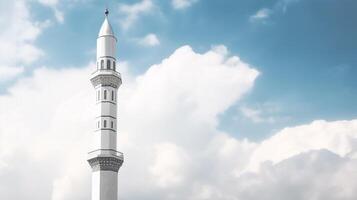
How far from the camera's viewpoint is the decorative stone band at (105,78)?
109 metres

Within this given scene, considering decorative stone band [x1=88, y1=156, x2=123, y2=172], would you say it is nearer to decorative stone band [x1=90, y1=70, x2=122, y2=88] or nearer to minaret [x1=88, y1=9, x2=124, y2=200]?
minaret [x1=88, y1=9, x2=124, y2=200]

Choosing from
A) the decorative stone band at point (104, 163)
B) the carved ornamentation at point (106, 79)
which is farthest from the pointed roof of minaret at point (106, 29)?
the decorative stone band at point (104, 163)

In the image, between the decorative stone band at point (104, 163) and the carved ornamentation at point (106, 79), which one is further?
the carved ornamentation at point (106, 79)

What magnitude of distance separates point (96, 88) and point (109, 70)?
13.0 ft

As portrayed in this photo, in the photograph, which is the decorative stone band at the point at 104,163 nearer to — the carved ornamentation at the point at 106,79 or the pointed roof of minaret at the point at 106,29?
the carved ornamentation at the point at 106,79

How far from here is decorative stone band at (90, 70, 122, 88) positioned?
10862 centimetres

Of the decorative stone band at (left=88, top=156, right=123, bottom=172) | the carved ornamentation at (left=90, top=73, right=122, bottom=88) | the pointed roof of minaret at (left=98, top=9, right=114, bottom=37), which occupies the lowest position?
the decorative stone band at (left=88, top=156, right=123, bottom=172)

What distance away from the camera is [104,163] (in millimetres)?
103312

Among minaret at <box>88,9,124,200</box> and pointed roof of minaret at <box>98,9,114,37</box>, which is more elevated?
pointed roof of minaret at <box>98,9,114,37</box>

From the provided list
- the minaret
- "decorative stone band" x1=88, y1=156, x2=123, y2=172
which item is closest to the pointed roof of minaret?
the minaret

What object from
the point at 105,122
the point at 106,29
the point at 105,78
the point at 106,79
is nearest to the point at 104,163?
the point at 105,122

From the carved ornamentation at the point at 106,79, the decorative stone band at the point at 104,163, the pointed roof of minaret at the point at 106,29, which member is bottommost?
the decorative stone band at the point at 104,163

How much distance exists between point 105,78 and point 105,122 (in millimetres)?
7939

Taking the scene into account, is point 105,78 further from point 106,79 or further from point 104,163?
point 104,163
